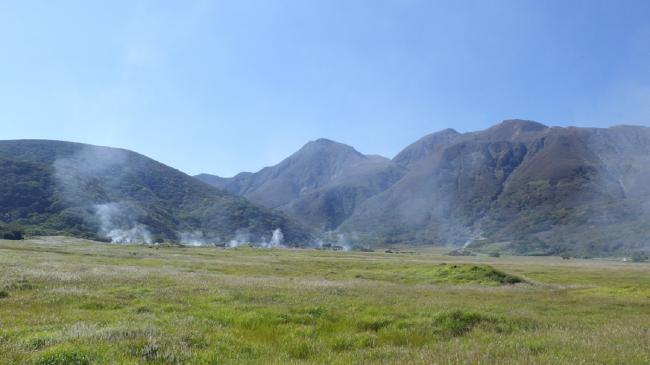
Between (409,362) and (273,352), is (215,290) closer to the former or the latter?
(273,352)

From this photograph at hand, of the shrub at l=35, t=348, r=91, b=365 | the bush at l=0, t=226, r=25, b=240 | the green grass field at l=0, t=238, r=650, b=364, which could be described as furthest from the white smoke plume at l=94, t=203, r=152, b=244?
the shrub at l=35, t=348, r=91, b=365

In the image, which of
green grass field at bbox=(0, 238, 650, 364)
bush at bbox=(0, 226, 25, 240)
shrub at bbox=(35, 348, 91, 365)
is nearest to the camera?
shrub at bbox=(35, 348, 91, 365)

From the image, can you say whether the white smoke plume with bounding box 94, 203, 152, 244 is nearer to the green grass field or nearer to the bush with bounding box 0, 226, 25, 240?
the bush with bounding box 0, 226, 25, 240

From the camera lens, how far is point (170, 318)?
14.1 meters

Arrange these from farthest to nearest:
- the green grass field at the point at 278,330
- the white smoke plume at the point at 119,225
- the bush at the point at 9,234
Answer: the white smoke plume at the point at 119,225 → the bush at the point at 9,234 → the green grass field at the point at 278,330

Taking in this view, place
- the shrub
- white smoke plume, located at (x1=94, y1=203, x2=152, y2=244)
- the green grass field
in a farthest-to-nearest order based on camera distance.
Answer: white smoke plume, located at (x1=94, y1=203, x2=152, y2=244) → the green grass field → the shrub

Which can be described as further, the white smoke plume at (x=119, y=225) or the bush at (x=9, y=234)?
the white smoke plume at (x=119, y=225)

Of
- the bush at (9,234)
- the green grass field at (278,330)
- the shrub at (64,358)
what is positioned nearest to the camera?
the shrub at (64,358)

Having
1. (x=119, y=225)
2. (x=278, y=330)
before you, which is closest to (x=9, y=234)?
(x=119, y=225)

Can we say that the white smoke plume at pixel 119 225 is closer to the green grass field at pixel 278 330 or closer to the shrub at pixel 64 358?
the green grass field at pixel 278 330

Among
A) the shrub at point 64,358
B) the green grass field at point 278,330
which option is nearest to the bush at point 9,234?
the green grass field at point 278,330

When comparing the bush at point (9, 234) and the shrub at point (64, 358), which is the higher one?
the shrub at point (64, 358)

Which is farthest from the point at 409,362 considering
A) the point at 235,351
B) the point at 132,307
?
the point at 132,307

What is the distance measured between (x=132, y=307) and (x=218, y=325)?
5.27 meters
